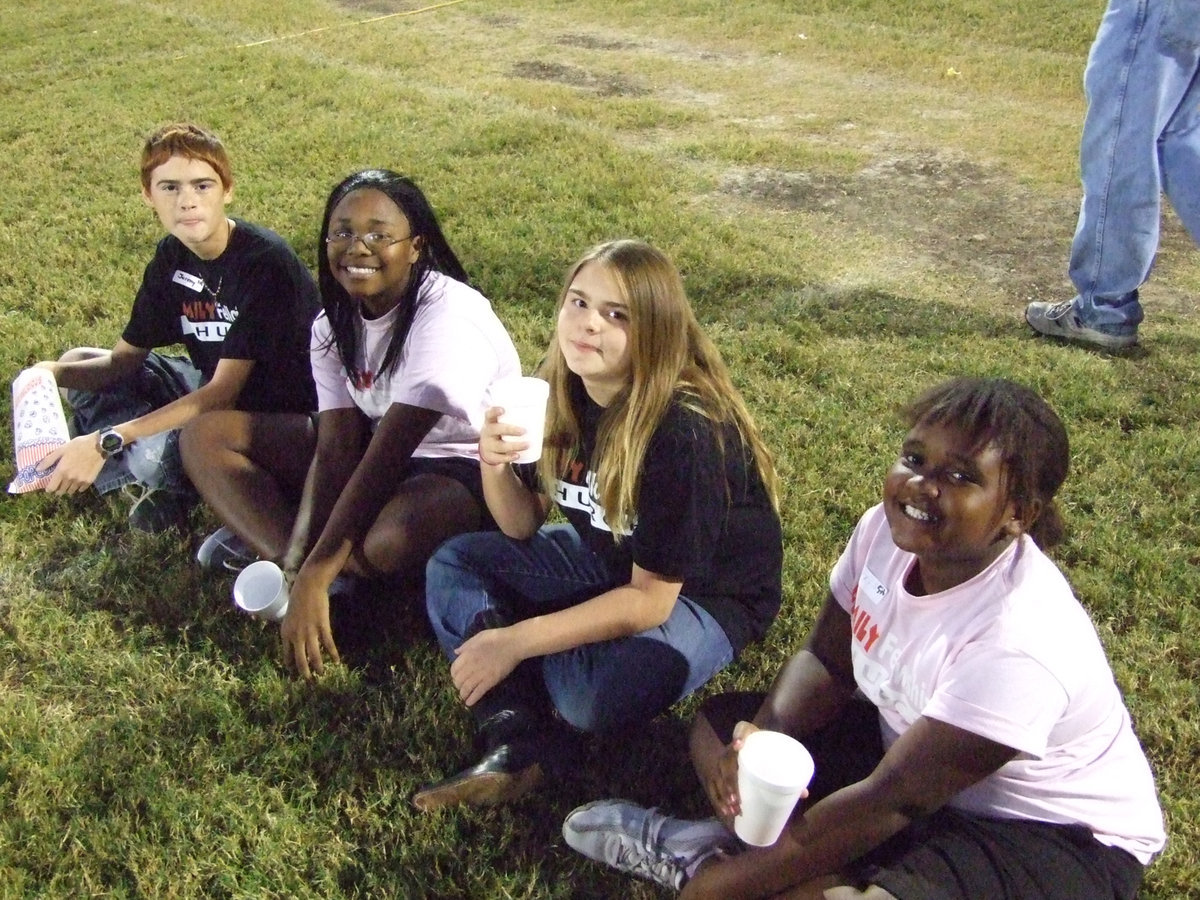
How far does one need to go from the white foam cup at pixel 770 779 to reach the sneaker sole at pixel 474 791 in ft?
2.36

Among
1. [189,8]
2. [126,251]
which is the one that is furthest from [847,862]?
[189,8]

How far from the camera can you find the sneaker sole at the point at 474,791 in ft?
7.47

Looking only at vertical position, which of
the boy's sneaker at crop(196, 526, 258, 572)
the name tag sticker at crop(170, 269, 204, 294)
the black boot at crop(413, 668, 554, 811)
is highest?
the name tag sticker at crop(170, 269, 204, 294)

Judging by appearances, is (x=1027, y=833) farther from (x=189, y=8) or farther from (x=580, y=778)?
(x=189, y=8)

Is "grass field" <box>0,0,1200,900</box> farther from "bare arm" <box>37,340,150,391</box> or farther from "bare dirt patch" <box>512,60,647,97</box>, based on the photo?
"bare arm" <box>37,340,150,391</box>

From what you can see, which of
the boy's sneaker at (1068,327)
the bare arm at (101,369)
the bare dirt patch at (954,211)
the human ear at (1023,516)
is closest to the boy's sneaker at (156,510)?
the bare arm at (101,369)

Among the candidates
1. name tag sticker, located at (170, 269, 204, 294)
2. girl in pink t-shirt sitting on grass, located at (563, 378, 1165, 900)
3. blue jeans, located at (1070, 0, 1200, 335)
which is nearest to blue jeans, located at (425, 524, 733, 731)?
girl in pink t-shirt sitting on grass, located at (563, 378, 1165, 900)

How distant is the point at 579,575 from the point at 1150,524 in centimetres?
185

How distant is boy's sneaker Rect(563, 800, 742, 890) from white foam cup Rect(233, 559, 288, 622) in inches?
39.7

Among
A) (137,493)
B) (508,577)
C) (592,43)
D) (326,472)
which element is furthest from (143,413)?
(592,43)

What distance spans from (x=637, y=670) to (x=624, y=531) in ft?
0.98

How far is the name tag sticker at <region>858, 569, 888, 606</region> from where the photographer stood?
199 cm

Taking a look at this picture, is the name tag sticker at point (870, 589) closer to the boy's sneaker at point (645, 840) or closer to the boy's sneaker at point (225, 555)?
the boy's sneaker at point (645, 840)

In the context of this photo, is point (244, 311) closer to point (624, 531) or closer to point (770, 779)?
point (624, 531)
